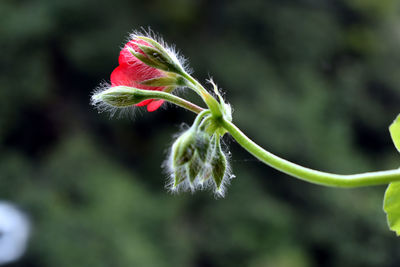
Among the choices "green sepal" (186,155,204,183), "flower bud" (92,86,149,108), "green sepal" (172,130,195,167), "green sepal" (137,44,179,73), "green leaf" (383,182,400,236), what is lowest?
"green leaf" (383,182,400,236)

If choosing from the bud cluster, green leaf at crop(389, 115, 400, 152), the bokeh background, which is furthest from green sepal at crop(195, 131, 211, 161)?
the bokeh background

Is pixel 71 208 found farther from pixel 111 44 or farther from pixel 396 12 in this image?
pixel 396 12

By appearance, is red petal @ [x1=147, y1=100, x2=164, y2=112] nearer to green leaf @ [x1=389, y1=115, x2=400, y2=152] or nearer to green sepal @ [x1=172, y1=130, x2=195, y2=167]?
green sepal @ [x1=172, y1=130, x2=195, y2=167]

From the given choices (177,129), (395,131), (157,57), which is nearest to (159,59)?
(157,57)

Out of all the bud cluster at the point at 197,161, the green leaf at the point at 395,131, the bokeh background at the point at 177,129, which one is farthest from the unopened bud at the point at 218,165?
the bokeh background at the point at 177,129

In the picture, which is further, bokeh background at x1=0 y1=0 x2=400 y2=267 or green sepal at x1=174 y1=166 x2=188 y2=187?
bokeh background at x1=0 y1=0 x2=400 y2=267

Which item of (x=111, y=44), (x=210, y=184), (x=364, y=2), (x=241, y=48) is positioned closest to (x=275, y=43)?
(x=241, y=48)

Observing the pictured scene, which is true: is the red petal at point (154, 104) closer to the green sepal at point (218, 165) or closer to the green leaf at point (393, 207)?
the green sepal at point (218, 165)
